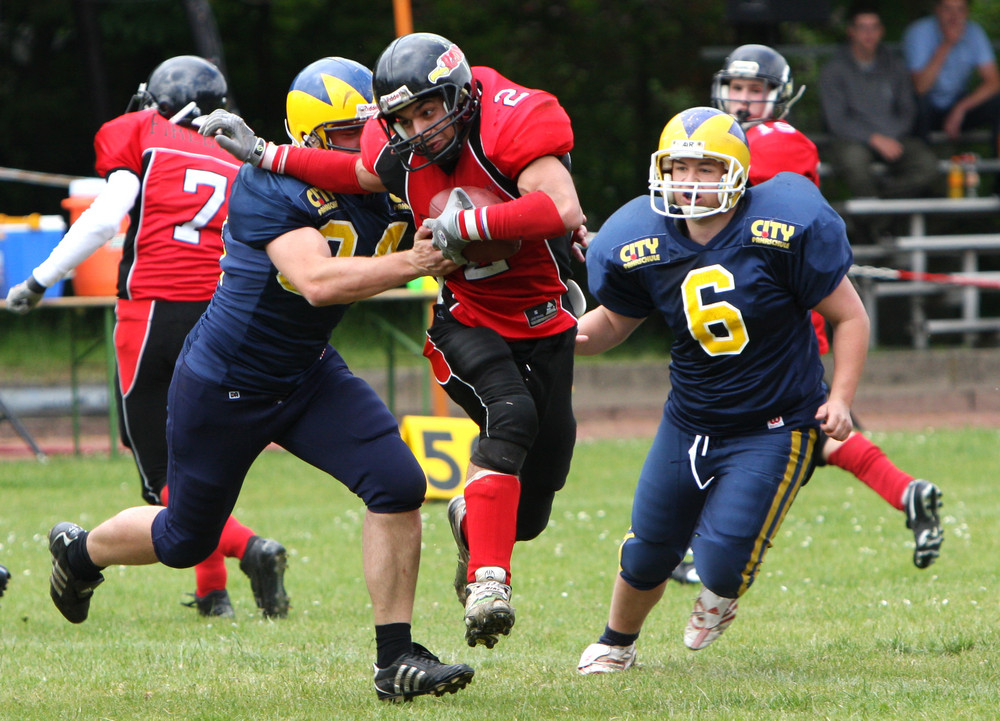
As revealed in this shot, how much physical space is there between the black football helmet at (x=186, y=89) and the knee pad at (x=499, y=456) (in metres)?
2.30

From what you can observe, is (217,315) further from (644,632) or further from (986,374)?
(986,374)

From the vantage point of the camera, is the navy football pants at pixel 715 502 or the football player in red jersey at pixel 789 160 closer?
the navy football pants at pixel 715 502

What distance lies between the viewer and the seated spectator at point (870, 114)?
12578 millimetres

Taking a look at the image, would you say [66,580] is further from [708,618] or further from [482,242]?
[708,618]

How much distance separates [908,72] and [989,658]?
946 cm

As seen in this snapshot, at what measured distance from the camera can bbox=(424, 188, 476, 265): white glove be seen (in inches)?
152

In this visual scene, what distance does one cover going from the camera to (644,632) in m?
5.25

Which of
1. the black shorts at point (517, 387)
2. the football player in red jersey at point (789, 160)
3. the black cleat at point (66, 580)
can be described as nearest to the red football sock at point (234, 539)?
the black cleat at point (66, 580)

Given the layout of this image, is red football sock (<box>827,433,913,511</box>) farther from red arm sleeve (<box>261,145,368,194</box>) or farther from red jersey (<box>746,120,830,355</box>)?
red arm sleeve (<box>261,145,368,194</box>)

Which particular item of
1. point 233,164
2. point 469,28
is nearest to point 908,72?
point 469,28

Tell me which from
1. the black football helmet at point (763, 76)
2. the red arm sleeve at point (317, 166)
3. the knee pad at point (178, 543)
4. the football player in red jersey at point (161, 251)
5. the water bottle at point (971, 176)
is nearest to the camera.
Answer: the red arm sleeve at point (317, 166)

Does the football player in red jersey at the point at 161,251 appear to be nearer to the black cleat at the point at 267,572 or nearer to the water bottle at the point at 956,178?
the black cleat at the point at 267,572

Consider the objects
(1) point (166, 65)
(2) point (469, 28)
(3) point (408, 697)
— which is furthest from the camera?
(2) point (469, 28)

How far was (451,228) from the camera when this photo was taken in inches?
152
